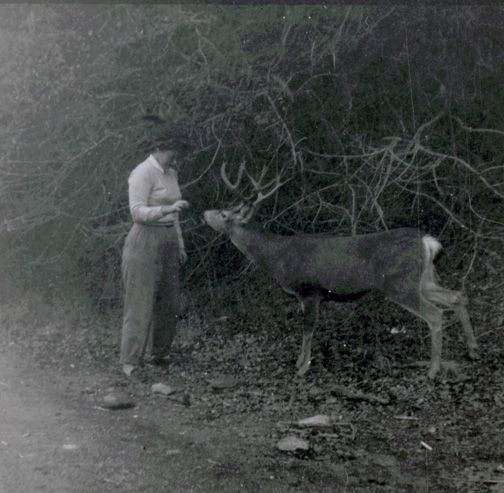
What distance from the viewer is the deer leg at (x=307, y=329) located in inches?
156

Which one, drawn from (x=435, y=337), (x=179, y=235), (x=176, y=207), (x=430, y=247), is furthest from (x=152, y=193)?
(x=435, y=337)

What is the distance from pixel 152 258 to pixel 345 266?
3.02 feet

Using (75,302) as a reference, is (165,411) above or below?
below

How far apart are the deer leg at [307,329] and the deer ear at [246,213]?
47cm

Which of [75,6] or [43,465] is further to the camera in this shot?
[75,6]

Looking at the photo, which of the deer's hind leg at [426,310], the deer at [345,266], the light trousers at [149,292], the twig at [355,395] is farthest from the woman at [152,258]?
the deer's hind leg at [426,310]

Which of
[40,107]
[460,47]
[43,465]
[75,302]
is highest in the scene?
[460,47]

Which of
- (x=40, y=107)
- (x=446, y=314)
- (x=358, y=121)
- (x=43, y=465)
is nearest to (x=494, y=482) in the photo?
(x=446, y=314)

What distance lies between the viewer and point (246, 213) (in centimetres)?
402

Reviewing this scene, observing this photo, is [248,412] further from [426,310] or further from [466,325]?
[466,325]

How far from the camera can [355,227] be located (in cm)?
399

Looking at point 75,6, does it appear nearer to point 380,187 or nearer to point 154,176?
point 154,176

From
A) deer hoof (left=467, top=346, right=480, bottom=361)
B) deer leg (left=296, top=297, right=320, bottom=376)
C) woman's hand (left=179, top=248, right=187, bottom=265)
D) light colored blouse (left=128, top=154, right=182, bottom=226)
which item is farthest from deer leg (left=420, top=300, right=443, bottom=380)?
light colored blouse (left=128, top=154, right=182, bottom=226)

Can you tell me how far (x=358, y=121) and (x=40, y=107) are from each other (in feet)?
4.94
